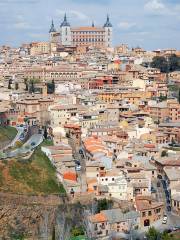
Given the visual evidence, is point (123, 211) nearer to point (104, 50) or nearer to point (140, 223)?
point (140, 223)

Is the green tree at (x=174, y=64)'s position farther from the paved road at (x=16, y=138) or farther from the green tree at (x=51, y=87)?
the paved road at (x=16, y=138)

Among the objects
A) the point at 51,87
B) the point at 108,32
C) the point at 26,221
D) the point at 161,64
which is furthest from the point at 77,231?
the point at 108,32

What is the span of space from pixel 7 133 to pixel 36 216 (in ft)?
32.6

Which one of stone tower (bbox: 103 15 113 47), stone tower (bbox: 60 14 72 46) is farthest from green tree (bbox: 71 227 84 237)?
stone tower (bbox: 103 15 113 47)

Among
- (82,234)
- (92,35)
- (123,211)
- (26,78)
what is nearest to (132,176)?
(123,211)

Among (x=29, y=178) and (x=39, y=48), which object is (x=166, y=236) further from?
(x=39, y=48)

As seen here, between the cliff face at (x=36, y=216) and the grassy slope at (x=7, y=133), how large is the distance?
761 centimetres

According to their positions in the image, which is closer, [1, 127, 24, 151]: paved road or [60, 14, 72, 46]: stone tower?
[1, 127, 24, 151]: paved road

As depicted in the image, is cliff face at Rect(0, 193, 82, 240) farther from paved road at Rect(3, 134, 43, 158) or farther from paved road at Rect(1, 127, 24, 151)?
paved road at Rect(1, 127, 24, 151)

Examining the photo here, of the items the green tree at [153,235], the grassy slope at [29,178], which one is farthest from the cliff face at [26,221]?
the green tree at [153,235]

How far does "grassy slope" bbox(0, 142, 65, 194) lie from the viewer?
88.3 feet

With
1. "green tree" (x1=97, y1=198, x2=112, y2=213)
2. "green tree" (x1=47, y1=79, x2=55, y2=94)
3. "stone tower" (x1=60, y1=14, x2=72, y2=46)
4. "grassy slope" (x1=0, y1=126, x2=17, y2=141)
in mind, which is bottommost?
"green tree" (x1=97, y1=198, x2=112, y2=213)

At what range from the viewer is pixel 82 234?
24047mm

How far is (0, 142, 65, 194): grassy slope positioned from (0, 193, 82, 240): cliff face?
2.26ft
